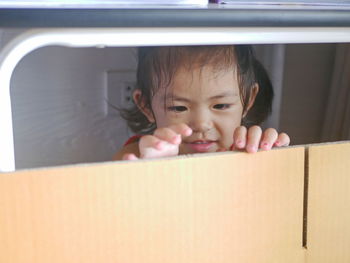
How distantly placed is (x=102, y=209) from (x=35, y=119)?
74cm

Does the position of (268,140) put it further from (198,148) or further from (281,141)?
(198,148)

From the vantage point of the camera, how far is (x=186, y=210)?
605 mm

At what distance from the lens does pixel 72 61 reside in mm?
1299

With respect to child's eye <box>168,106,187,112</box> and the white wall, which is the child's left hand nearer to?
child's eye <box>168,106,187,112</box>

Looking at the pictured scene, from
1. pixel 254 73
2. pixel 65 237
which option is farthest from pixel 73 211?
pixel 254 73

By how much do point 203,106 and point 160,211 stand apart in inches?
16.4

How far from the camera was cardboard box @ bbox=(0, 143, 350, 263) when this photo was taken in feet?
1.80

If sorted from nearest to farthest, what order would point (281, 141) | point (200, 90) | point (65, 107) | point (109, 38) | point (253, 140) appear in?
point (109, 38)
point (253, 140)
point (281, 141)
point (200, 90)
point (65, 107)

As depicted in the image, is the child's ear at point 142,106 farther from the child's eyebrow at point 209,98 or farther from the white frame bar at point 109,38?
the white frame bar at point 109,38

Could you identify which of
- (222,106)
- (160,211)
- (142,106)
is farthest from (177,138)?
(142,106)

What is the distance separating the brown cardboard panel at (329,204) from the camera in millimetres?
646

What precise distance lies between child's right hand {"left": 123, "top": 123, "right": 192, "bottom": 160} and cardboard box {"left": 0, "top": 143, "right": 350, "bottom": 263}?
9 cm

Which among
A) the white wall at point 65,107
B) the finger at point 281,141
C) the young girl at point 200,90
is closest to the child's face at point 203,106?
the young girl at point 200,90

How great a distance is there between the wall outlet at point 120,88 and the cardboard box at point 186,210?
762 millimetres
